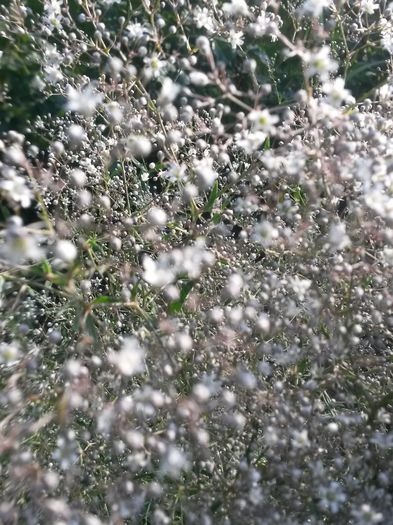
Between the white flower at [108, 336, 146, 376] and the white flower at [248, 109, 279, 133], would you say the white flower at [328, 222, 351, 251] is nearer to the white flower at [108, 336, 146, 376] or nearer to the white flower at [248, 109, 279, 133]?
the white flower at [248, 109, 279, 133]

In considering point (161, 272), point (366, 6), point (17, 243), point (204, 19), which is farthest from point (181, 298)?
point (366, 6)

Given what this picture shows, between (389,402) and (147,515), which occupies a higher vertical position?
(389,402)

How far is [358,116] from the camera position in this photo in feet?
4.90

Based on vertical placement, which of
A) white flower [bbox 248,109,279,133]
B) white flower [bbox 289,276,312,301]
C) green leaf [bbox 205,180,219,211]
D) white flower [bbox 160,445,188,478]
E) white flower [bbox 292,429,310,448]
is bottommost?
white flower [bbox 292,429,310,448]

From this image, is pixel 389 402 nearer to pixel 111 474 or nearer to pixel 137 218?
pixel 111 474

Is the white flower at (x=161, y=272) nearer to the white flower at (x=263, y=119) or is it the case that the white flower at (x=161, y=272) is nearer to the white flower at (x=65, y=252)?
the white flower at (x=65, y=252)

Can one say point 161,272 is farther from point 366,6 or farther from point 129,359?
point 366,6

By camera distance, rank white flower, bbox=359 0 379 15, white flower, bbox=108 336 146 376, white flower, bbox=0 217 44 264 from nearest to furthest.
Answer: white flower, bbox=0 217 44 264 < white flower, bbox=108 336 146 376 < white flower, bbox=359 0 379 15

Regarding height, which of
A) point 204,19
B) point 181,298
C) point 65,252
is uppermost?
point 204,19

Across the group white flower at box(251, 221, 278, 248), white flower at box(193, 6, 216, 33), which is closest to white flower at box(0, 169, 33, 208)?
white flower at box(251, 221, 278, 248)

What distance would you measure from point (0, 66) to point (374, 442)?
2132mm

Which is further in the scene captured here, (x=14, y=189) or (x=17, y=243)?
(x=14, y=189)

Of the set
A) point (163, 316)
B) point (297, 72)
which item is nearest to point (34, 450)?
point (163, 316)

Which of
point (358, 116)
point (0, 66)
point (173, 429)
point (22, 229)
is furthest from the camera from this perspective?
point (0, 66)
